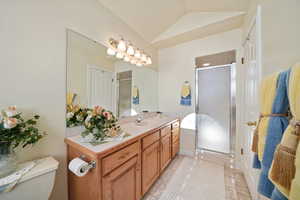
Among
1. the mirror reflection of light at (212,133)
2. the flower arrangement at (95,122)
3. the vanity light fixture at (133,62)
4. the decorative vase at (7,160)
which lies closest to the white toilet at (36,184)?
the decorative vase at (7,160)

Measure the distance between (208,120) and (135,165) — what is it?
Result: 1945mm

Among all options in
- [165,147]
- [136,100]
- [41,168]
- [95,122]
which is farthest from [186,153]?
[41,168]

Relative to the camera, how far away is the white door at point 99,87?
1.33 m

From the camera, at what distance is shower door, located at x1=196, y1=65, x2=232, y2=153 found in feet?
7.47

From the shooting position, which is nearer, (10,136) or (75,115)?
(10,136)

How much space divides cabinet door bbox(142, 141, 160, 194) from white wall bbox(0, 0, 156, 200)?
2.57ft

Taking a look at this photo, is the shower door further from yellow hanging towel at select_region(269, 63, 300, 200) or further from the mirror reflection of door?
yellow hanging towel at select_region(269, 63, 300, 200)

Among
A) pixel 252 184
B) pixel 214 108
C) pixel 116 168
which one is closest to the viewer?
pixel 116 168

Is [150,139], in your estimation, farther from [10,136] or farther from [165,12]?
[165,12]

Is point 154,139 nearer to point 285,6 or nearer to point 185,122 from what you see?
point 185,122

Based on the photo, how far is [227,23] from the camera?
1.85 meters

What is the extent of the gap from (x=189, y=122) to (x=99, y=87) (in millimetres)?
1908

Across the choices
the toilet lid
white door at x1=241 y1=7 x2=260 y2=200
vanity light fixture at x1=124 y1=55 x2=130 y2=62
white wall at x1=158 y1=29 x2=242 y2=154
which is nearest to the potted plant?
the toilet lid

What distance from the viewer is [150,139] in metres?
1.40
